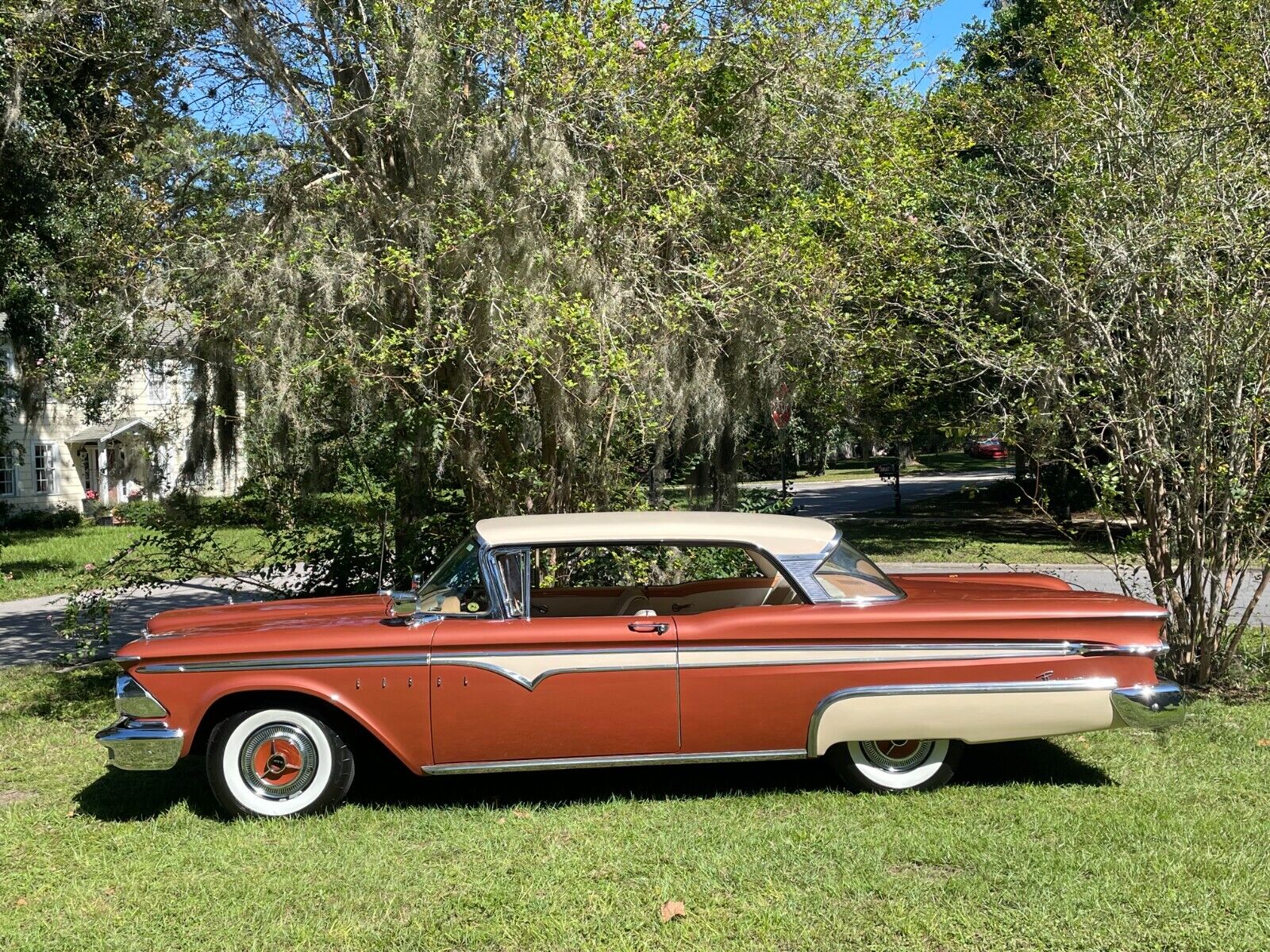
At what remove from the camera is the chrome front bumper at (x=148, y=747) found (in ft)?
16.3

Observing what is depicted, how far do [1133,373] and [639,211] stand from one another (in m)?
3.51

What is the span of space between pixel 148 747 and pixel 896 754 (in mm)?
3435

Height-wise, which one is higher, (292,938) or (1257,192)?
(1257,192)

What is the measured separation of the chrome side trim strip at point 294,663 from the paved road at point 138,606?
371 cm

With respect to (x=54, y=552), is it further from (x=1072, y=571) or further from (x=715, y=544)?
(x=715, y=544)

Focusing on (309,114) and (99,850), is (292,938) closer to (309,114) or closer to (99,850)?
(99,850)

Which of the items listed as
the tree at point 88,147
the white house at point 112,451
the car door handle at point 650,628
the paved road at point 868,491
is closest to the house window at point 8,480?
the white house at point 112,451

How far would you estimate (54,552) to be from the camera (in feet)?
66.8

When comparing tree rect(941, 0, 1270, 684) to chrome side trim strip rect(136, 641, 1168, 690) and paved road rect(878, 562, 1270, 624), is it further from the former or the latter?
paved road rect(878, 562, 1270, 624)

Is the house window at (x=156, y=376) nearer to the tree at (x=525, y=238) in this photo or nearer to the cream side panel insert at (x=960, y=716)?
the tree at (x=525, y=238)

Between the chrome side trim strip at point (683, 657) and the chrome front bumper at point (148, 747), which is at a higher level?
the chrome side trim strip at point (683, 657)

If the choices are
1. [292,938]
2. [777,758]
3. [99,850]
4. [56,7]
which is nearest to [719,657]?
[777,758]

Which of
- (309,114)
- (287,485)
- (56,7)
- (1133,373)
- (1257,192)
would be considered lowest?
(287,485)

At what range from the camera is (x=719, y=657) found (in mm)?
5008
